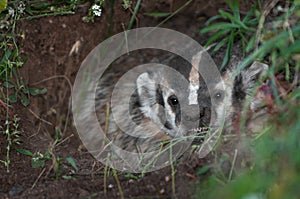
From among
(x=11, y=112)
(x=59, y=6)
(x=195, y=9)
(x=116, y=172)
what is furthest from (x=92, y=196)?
(x=195, y=9)

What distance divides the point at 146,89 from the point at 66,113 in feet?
1.68

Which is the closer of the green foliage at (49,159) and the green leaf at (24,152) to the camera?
the green foliage at (49,159)

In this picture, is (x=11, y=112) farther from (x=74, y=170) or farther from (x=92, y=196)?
(x=92, y=196)

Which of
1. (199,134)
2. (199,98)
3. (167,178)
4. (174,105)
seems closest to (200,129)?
(199,134)

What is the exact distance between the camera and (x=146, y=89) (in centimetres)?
314

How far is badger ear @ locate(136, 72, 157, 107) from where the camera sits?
10.1 feet

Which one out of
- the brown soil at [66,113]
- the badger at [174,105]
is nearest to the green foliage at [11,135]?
the brown soil at [66,113]

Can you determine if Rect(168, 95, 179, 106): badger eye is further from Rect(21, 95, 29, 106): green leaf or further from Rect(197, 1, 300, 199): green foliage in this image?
Rect(197, 1, 300, 199): green foliage

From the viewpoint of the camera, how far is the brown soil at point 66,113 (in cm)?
218

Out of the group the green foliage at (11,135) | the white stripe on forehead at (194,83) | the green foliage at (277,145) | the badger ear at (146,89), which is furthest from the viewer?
the badger ear at (146,89)

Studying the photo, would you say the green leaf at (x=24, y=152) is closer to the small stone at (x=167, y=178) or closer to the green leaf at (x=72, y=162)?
the green leaf at (x=72, y=162)

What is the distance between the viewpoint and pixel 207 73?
272cm

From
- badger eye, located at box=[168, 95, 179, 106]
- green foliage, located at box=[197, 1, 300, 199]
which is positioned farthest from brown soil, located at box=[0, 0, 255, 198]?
badger eye, located at box=[168, 95, 179, 106]

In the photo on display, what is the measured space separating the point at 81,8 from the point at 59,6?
324 millimetres
